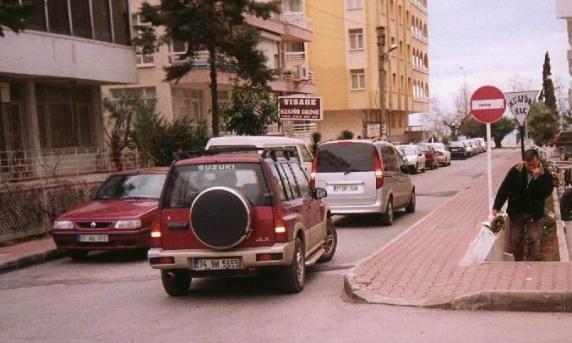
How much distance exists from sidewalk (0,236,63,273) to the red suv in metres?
4.73

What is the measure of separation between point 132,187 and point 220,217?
6.00 meters

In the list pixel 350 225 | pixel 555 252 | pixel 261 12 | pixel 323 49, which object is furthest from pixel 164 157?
pixel 323 49

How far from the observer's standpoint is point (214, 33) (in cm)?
2286

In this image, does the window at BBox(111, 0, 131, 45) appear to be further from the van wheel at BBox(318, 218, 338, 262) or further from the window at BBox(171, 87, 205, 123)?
the van wheel at BBox(318, 218, 338, 262)

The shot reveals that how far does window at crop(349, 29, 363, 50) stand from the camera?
5838 cm

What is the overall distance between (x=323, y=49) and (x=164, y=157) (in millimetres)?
38756

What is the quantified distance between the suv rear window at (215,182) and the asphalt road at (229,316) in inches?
49.1

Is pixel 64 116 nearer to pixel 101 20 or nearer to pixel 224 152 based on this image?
pixel 101 20

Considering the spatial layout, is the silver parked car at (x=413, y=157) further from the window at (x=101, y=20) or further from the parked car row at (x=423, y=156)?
the window at (x=101, y=20)

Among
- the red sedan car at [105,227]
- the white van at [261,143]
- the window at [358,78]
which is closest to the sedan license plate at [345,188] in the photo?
the white van at [261,143]

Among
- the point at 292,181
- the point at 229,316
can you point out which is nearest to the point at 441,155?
the point at 292,181

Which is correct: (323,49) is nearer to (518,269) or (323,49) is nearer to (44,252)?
(44,252)

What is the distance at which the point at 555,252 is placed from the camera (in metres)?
11.6

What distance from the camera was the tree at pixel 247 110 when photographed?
28.8m
